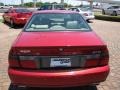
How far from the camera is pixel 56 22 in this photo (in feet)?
22.0

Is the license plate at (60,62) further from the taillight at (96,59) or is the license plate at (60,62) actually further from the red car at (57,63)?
the taillight at (96,59)

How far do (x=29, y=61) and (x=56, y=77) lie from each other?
542 millimetres

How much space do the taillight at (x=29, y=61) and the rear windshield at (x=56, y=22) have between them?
1436 mm

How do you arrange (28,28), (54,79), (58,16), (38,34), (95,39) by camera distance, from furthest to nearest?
1. (58,16)
2. (28,28)
3. (38,34)
4. (95,39)
5. (54,79)

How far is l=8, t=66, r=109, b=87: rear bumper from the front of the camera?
4.90 meters

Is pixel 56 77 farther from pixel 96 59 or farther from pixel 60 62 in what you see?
pixel 96 59

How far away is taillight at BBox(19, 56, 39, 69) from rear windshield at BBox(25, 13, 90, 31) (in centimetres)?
144

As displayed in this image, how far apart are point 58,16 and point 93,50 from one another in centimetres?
207

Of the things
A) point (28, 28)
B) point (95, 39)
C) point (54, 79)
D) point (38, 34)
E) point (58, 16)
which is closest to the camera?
point (54, 79)

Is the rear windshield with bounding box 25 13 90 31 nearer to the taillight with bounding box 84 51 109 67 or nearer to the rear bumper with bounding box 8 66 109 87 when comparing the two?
the taillight with bounding box 84 51 109 67

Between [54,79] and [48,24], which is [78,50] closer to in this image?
[54,79]

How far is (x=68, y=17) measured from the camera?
695 cm

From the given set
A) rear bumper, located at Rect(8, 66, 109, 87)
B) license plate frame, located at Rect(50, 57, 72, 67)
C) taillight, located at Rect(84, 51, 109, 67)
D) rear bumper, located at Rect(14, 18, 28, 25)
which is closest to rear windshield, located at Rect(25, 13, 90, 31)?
taillight, located at Rect(84, 51, 109, 67)

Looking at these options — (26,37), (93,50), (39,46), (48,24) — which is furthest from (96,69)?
(48,24)
